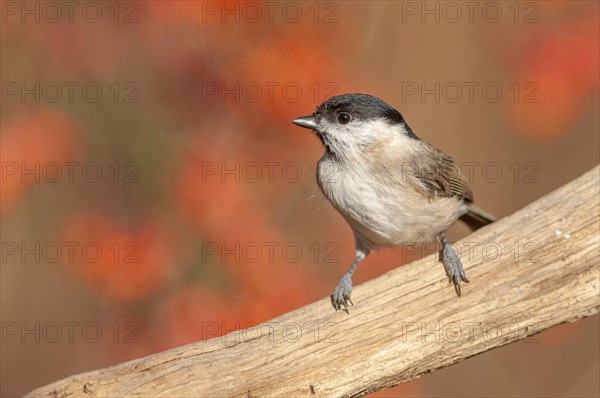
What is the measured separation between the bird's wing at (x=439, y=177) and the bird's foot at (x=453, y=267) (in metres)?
0.44

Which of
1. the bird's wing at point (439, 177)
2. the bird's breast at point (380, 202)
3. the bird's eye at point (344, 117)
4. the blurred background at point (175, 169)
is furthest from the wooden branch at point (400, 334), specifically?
the bird's eye at point (344, 117)

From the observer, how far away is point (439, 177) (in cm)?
391

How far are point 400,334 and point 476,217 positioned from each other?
1.38m

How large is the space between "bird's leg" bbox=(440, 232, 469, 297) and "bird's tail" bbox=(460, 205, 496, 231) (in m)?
0.77

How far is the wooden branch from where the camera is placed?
3.07 m

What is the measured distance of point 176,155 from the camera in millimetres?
4219

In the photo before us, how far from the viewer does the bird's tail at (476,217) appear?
13.8 feet

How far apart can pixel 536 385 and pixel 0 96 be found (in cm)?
476
